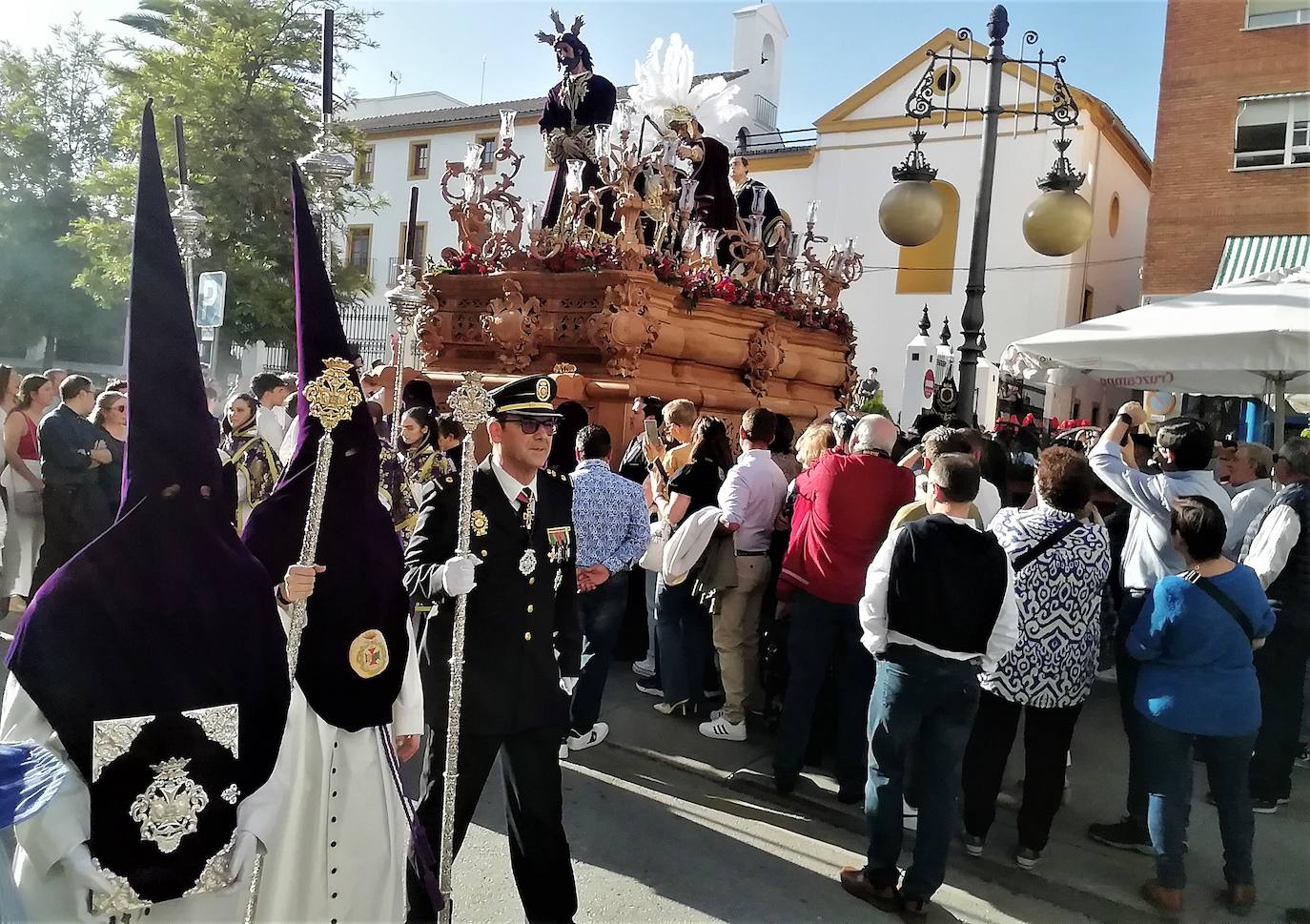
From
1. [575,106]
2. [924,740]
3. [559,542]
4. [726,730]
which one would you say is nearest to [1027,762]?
[924,740]

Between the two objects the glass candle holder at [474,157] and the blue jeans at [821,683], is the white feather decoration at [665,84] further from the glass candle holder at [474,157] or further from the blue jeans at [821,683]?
the blue jeans at [821,683]

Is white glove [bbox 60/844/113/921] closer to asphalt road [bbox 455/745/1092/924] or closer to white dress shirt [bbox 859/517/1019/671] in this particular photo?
asphalt road [bbox 455/745/1092/924]

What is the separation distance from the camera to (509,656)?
11.3 feet

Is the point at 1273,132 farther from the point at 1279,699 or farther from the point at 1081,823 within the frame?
the point at 1081,823

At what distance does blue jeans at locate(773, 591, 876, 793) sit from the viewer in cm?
505

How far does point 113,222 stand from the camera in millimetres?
28172

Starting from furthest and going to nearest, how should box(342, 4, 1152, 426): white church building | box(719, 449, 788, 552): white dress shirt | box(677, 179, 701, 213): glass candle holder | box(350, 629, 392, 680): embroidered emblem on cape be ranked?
box(342, 4, 1152, 426): white church building → box(677, 179, 701, 213): glass candle holder → box(719, 449, 788, 552): white dress shirt → box(350, 629, 392, 680): embroidered emblem on cape

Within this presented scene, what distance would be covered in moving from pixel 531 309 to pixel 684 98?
2.99 meters

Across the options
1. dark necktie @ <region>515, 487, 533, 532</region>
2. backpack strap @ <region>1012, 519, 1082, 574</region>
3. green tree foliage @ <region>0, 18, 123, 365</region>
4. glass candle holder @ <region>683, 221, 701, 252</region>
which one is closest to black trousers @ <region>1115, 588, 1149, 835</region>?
backpack strap @ <region>1012, 519, 1082, 574</region>

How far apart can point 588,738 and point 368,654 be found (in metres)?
3.22

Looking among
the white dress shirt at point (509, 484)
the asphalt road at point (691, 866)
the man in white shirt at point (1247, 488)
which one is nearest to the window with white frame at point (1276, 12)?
the man in white shirt at point (1247, 488)

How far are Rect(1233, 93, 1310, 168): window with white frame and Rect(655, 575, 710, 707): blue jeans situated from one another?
723 inches

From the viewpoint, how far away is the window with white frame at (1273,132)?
18156 mm

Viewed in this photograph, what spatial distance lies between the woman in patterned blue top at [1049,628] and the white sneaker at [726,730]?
5.99 feet
